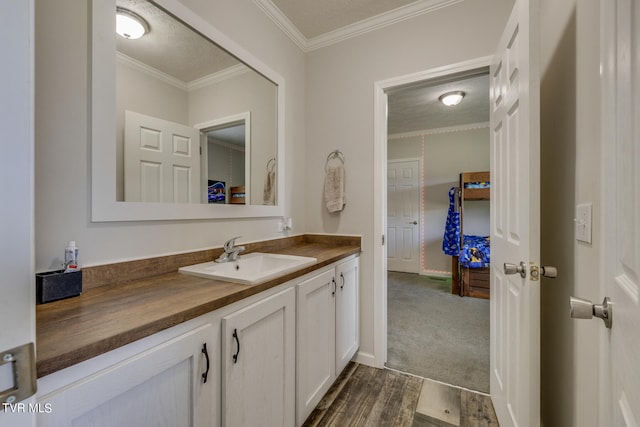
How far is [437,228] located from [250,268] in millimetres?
Result: 3889

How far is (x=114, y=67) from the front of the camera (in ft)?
3.46

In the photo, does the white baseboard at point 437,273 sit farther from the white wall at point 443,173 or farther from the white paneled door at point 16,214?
the white paneled door at point 16,214

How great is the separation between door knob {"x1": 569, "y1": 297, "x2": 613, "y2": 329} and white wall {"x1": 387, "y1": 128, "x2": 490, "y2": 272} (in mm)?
4201

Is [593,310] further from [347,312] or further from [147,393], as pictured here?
[347,312]

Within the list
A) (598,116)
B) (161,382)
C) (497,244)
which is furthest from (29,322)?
(497,244)

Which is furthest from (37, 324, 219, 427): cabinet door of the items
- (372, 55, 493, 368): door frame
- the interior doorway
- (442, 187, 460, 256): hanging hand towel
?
(442, 187, 460, 256): hanging hand towel

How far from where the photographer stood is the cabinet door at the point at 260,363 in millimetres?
899

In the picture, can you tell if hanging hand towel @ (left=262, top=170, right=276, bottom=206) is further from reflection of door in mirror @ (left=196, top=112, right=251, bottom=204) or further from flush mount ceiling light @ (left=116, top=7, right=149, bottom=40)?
flush mount ceiling light @ (left=116, top=7, right=149, bottom=40)

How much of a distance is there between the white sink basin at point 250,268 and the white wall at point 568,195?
3.46 ft

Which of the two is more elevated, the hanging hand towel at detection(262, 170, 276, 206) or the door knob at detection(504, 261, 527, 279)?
the hanging hand towel at detection(262, 170, 276, 206)

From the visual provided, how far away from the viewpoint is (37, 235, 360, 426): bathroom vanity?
57 centimetres

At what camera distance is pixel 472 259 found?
3369 millimetres

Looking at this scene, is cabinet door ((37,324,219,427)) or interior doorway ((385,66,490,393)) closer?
cabinet door ((37,324,219,427))

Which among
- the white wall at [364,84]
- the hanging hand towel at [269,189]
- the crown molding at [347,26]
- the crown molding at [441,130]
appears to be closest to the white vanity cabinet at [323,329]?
the white wall at [364,84]
